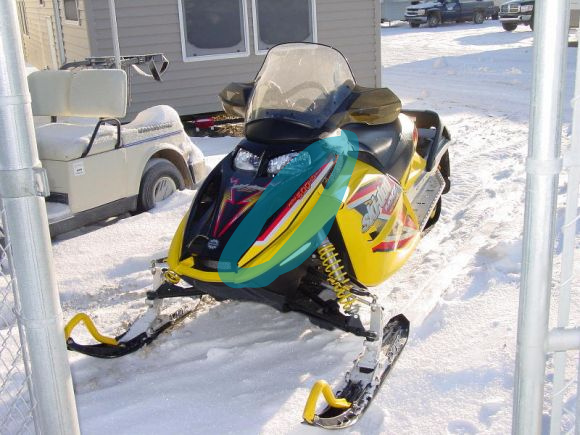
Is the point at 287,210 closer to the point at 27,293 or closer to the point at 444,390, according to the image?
the point at 444,390

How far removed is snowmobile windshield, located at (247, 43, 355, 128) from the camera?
362 centimetres

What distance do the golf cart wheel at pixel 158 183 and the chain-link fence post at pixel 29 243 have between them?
13.1ft

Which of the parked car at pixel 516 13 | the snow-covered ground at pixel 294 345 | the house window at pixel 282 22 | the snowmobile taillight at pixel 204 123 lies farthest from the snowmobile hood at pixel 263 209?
the parked car at pixel 516 13

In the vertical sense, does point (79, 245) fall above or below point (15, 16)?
below

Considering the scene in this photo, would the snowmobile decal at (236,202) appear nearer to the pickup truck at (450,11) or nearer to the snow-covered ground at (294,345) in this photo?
the snow-covered ground at (294,345)

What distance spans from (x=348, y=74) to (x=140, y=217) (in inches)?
98.1

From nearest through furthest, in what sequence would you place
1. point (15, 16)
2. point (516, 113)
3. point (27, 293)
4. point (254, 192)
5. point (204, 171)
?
point (15, 16), point (27, 293), point (254, 192), point (204, 171), point (516, 113)

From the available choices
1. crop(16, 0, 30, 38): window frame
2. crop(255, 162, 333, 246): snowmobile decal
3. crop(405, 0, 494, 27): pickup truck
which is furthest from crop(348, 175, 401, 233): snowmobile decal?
crop(405, 0, 494, 27): pickup truck

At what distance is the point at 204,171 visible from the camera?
6.56 m

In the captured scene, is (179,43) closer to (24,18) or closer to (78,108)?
(78,108)

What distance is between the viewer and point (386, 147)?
161 inches

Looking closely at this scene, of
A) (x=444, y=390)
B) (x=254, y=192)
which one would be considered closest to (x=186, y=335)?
(x=254, y=192)

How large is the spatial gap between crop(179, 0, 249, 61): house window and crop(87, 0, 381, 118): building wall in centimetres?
10

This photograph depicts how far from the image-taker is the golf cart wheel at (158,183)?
19.0 ft
